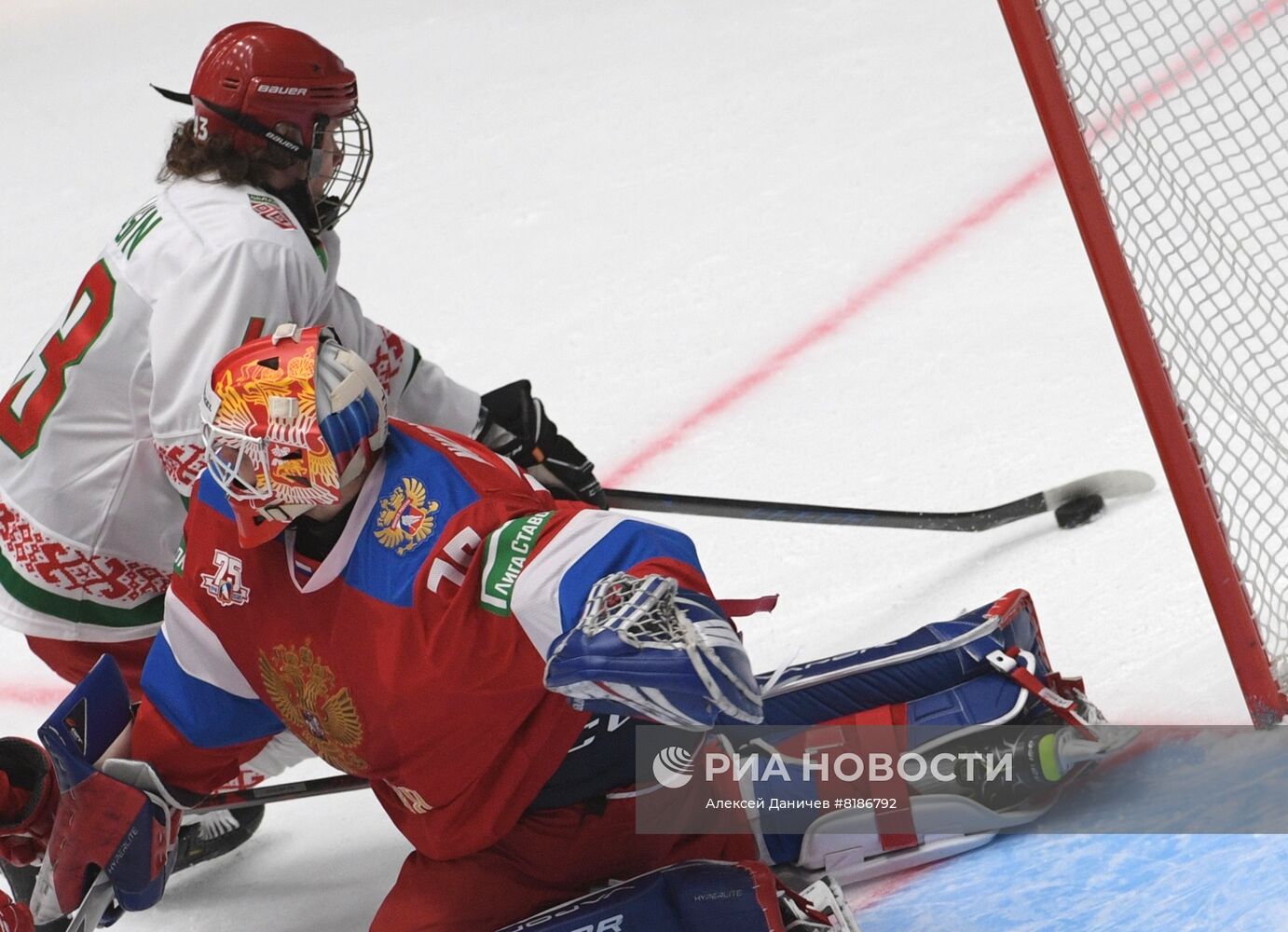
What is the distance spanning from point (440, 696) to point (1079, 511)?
1.61 metres

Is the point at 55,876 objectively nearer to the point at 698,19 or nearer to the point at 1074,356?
the point at 1074,356

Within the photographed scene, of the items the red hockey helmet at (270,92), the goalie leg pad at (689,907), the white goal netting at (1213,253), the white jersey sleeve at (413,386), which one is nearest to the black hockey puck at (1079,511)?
the white goal netting at (1213,253)

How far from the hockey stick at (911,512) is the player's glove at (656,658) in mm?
1256

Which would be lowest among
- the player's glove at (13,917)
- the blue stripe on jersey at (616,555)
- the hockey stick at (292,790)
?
the hockey stick at (292,790)

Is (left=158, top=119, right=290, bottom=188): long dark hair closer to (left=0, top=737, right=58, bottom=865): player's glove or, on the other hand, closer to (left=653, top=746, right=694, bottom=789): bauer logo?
(left=0, top=737, right=58, bottom=865): player's glove

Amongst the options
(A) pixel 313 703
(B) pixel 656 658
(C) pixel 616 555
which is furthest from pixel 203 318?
(B) pixel 656 658

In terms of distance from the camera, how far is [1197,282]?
2197 mm

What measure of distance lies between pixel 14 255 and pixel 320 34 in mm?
1433

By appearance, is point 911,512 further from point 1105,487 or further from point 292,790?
point 292,790

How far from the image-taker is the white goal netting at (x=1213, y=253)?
84.7 inches

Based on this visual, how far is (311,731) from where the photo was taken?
76.7 inches

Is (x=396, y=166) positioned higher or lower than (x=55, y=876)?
higher

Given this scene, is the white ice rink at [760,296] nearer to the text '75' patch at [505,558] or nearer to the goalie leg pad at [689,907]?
the goalie leg pad at [689,907]

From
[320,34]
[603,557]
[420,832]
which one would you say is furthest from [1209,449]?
[320,34]
